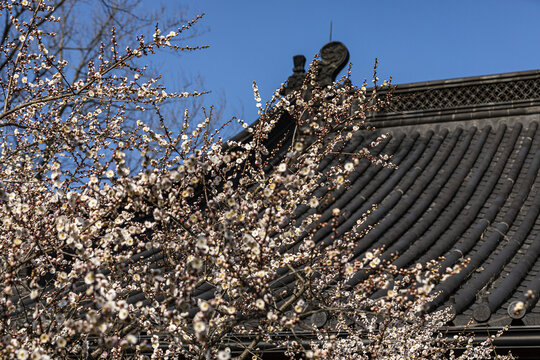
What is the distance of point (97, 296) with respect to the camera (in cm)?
321

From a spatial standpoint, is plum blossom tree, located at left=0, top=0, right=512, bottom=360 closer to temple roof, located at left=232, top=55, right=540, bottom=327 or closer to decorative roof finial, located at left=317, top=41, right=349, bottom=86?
temple roof, located at left=232, top=55, right=540, bottom=327

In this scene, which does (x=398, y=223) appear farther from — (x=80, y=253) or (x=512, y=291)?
(x=80, y=253)

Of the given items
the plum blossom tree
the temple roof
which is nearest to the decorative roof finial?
the temple roof

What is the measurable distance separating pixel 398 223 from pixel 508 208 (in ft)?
4.84

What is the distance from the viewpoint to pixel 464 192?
30.4 feet

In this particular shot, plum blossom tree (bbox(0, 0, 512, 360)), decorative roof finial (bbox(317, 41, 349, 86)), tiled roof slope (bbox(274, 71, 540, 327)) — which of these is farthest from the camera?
decorative roof finial (bbox(317, 41, 349, 86))

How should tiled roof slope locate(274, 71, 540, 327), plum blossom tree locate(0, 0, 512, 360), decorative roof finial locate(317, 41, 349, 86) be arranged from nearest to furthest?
plum blossom tree locate(0, 0, 512, 360) < tiled roof slope locate(274, 71, 540, 327) < decorative roof finial locate(317, 41, 349, 86)

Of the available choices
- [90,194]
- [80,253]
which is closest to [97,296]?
[80,253]

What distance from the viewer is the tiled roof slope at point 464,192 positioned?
22.1 feet

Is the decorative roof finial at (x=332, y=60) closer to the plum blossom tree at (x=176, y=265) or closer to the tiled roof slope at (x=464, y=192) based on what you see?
the tiled roof slope at (x=464, y=192)

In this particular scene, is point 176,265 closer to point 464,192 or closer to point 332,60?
point 464,192

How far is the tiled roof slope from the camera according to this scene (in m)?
6.73

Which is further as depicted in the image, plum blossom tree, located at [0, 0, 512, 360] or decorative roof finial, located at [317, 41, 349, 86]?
decorative roof finial, located at [317, 41, 349, 86]

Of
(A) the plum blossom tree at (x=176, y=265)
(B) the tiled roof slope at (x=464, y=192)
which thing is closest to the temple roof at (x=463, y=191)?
(B) the tiled roof slope at (x=464, y=192)
